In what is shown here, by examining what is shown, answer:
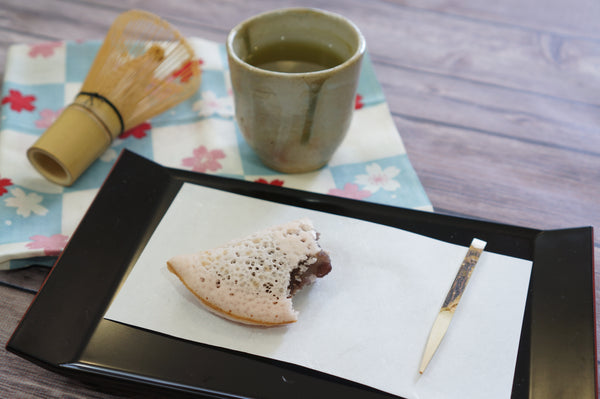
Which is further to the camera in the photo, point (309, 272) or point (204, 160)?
point (204, 160)

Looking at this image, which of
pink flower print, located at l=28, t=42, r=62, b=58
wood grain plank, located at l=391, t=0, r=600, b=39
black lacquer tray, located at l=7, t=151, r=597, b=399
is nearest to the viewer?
black lacquer tray, located at l=7, t=151, r=597, b=399

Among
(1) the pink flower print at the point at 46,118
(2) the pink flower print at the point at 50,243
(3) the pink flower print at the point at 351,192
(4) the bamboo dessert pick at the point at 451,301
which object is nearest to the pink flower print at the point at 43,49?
(1) the pink flower print at the point at 46,118

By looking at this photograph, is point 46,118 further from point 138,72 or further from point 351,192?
point 351,192

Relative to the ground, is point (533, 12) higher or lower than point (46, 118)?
lower

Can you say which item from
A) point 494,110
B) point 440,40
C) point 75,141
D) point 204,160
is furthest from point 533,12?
point 75,141

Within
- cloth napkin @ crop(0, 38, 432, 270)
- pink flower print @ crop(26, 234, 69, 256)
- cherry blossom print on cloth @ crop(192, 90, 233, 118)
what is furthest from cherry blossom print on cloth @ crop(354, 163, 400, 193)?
pink flower print @ crop(26, 234, 69, 256)

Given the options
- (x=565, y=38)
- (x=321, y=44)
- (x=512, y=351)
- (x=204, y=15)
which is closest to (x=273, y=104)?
(x=321, y=44)

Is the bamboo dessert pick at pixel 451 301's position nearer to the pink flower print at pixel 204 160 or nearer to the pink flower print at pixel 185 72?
the pink flower print at pixel 204 160

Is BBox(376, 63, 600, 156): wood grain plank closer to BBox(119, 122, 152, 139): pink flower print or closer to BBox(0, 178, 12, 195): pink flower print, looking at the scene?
BBox(119, 122, 152, 139): pink flower print
